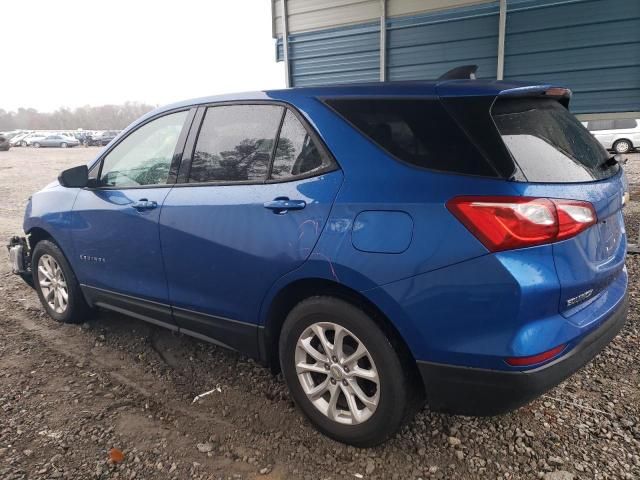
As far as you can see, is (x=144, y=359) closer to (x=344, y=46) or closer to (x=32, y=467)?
(x=32, y=467)

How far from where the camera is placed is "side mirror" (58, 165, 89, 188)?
139 inches

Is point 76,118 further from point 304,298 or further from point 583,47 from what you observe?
point 304,298

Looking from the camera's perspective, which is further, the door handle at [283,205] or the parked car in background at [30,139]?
the parked car in background at [30,139]

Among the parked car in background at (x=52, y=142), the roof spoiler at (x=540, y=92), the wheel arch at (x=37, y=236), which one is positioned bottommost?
the parked car in background at (x=52, y=142)

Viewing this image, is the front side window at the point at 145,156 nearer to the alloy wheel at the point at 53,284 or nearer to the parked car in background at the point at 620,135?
the alloy wheel at the point at 53,284

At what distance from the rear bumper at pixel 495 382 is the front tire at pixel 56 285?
9.72ft

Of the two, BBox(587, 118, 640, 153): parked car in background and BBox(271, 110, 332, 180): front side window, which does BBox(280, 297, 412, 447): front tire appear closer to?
BBox(271, 110, 332, 180): front side window

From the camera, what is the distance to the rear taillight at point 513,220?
6.12 feet

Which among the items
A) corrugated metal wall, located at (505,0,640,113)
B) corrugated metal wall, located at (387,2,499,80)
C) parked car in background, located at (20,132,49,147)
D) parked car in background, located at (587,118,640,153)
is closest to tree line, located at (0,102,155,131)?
parked car in background, located at (20,132,49,147)

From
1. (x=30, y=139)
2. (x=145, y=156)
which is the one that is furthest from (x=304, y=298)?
(x=30, y=139)

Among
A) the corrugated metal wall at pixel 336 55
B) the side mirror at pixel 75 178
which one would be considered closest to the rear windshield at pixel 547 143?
the side mirror at pixel 75 178

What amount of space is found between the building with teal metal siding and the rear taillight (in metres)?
4.74

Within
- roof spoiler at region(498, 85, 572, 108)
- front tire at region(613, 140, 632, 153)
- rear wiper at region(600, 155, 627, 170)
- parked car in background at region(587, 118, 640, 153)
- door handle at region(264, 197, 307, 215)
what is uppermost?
roof spoiler at region(498, 85, 572, 108)

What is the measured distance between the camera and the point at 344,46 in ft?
24.2
